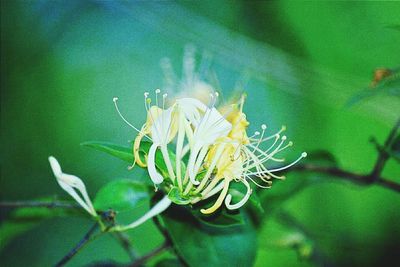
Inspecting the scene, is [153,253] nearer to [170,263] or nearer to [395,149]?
[170,263]

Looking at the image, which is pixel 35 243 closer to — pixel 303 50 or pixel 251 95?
pixel 251 95

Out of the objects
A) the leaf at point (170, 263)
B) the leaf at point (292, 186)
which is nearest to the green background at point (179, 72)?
the leaf at point (292, 186)

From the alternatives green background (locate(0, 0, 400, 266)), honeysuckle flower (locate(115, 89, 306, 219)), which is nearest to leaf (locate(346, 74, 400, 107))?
honeysuckle flower (locate(115, 89, 306, 219))

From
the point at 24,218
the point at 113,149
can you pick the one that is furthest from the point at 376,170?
the point at 24,218

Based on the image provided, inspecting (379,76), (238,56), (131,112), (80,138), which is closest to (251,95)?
(238,56)

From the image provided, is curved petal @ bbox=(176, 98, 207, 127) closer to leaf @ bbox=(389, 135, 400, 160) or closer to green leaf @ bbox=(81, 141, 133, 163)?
green leaf @ bbox=(81, 141, 133, 163)

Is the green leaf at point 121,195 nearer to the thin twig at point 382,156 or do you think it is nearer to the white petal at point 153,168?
the white petal at point 153,168
